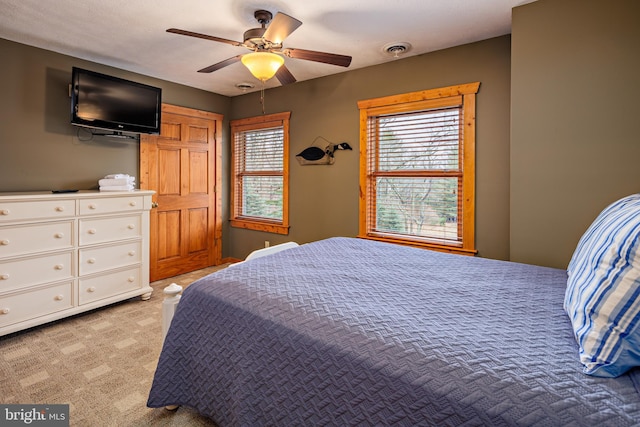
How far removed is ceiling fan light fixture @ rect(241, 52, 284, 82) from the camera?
2359mm

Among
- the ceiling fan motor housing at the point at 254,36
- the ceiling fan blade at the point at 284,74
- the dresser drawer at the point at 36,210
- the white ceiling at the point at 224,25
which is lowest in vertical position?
the dresser drawer at the point at 36,210

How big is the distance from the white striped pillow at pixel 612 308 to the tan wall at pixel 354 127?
6.34 ft

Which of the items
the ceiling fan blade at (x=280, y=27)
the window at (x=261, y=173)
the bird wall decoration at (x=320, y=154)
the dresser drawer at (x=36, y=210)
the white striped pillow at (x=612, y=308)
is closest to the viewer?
the white striped pillow at (x=612, y=308)

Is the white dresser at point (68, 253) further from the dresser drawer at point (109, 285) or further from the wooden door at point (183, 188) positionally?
the wooden door at point (183, 188)

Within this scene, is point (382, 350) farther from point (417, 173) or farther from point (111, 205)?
point (111, 205)

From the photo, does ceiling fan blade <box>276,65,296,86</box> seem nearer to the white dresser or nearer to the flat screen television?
the flat screen television

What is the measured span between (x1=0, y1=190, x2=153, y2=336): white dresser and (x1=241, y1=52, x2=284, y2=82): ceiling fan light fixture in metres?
1.87

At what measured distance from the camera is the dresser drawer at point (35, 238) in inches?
102

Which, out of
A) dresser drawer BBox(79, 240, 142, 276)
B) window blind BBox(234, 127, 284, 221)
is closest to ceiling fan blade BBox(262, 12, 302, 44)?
window blind BBox(234, 127, 284, 221)

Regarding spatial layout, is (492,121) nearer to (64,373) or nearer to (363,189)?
(363,189)

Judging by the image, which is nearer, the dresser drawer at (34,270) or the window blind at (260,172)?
the dresser drawer at (34,270)

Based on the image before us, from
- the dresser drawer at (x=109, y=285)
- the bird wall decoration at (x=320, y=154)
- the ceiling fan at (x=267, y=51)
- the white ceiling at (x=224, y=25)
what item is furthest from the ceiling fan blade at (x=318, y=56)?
the dresser drawer at (x=109, y=285)

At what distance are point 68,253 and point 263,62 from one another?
7.76ft

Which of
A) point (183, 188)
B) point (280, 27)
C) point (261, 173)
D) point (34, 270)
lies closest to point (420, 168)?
point (280, 27)
